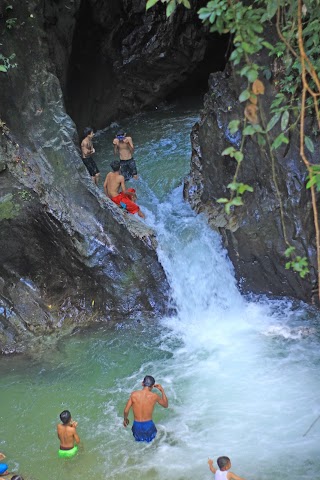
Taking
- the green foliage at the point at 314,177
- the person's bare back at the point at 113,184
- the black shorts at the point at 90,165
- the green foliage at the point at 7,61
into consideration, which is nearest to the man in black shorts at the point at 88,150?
the black shorts at the point at 90,165

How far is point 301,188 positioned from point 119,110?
25.8 ft

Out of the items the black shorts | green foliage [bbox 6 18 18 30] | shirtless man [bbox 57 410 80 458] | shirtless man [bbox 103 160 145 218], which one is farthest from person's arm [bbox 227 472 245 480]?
green foliage [bbox 6 18 18 30]

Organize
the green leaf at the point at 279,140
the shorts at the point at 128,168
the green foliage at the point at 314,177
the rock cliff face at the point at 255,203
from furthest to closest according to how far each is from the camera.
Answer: the shorts at the point at 128,168 < the rock cliff face at the point at 255,203 < the green foliage at the point at 314,177 < the green leaf at the point at 279,140

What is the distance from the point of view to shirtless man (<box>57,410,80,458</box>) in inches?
245

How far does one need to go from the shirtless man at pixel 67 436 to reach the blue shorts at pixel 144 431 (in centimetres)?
67

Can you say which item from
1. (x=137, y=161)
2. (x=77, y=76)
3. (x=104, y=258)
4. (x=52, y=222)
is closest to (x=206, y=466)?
(x=104, y=258)

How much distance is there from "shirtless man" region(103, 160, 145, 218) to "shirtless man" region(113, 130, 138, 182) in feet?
2.81

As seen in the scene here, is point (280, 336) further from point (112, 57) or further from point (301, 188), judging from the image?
point (112, 57)

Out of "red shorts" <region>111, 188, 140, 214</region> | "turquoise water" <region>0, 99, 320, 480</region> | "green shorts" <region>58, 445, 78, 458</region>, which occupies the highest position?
"red shorts" <region>111, 188, 140, 214</region>

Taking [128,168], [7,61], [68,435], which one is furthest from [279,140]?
[128,168]

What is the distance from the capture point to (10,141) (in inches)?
346

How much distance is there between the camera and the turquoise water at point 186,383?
20.5 feet

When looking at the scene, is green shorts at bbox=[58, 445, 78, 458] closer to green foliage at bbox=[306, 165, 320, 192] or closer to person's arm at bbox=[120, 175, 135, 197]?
green foliage at bbox=[306, 165, 320, 192]

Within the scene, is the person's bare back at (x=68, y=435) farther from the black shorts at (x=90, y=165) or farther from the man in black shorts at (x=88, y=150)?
the black shorts at (x=90, y=165)
